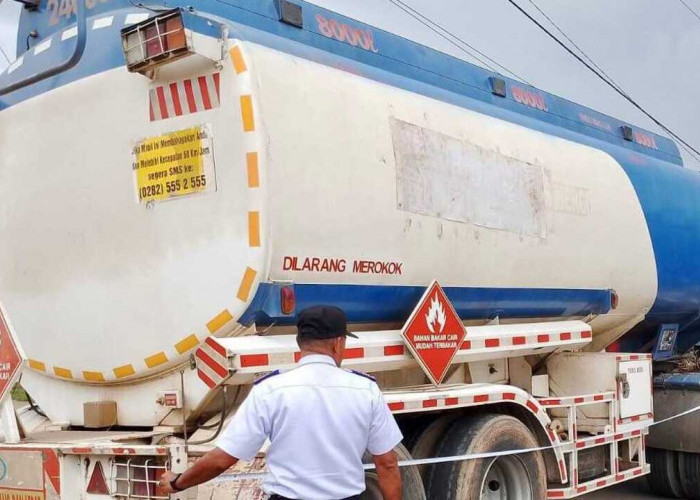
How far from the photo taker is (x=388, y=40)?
19.1 feet

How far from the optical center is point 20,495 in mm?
4047

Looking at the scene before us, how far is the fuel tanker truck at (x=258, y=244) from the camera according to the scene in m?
4.04

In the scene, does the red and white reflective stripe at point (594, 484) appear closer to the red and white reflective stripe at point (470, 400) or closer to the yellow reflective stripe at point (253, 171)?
the red and white reflective stripe at point (470, 400)

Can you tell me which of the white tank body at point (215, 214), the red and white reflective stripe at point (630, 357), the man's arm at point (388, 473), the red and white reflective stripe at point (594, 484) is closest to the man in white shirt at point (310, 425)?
the man's arm at point (388, 473)

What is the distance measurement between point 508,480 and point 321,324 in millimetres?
2904

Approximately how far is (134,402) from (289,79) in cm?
177

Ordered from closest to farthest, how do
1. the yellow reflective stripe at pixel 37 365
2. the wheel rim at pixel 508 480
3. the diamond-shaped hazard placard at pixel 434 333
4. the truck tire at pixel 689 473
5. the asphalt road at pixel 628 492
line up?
Answer: 1. the yellow reflective stripe at pixel 37 365
2. the diamond-shaped hazard placard at pixel 434 333
3. the wheel rim at pixel 508 480
4. the truck tire at pixel 689 473
5. the asphalt road at pixel 628 492

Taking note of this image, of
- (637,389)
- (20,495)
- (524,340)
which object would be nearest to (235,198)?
(20,495)

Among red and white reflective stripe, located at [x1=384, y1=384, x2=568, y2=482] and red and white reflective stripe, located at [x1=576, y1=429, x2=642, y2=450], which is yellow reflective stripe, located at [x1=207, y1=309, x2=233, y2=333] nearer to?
red and white reflective stripe, located at [x1=384, y1=384, x2=568, y2=482]

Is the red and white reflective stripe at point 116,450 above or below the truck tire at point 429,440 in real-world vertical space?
above

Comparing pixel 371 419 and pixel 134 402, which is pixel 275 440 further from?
pixel 134 402

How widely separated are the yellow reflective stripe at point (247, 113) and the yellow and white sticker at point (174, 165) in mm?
200

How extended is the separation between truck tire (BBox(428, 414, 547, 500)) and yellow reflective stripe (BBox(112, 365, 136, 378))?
1.74m

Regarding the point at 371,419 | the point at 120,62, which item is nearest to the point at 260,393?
the point at 371,419
